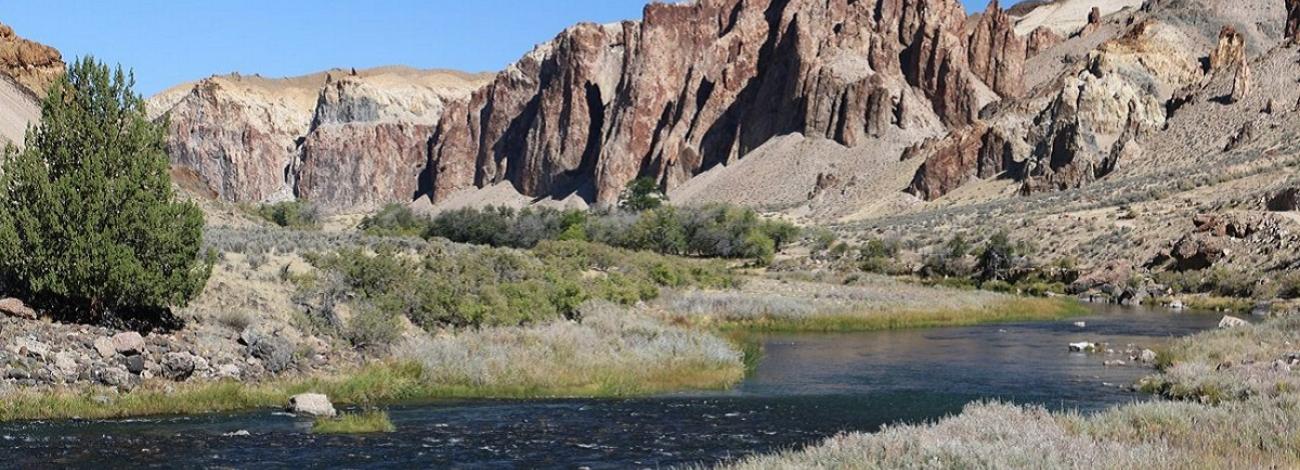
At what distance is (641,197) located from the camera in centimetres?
12875

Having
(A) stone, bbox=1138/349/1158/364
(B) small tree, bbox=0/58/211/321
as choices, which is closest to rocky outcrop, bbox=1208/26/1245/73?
(A) stone, bbox=1138/349/1158/364

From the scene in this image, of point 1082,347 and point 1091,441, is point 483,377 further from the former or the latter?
point 1082,347

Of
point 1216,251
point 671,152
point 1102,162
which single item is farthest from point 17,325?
point 671,152

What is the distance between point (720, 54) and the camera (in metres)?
164

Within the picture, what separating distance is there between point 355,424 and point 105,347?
6.34 m

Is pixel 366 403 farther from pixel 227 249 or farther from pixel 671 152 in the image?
pixel 671 152

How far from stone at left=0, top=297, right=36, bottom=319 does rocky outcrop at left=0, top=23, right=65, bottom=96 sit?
3647 centimetres

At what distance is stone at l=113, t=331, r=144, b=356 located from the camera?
22.3 m

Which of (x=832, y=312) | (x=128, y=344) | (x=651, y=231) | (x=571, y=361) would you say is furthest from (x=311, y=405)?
(x=651, y=231)

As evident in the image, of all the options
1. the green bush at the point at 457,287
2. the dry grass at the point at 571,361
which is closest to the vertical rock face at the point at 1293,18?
the green bush at the point at 457,287

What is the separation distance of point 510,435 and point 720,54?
486 feet

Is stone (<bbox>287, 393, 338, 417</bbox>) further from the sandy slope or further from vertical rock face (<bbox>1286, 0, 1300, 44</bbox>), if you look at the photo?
vertical rock face (<bbox>1286, 0, 1300, 44</bbox>)

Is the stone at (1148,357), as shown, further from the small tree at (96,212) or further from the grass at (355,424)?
the small tree at (96,212)

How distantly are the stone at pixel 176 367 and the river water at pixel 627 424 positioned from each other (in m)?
2.19
